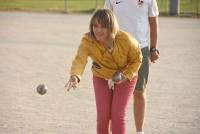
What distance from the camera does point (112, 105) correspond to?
5.58 m

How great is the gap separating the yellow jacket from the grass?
79.3 ft

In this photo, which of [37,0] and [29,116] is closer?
[29,116]

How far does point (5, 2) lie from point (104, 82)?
31910 mm

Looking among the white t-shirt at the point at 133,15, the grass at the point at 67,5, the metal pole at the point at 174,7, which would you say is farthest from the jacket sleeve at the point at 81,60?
the grass at the point at 67,5

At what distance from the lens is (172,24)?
24.2 meters

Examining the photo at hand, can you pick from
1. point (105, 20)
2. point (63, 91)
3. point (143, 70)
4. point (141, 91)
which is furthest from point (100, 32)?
point (63, 91)

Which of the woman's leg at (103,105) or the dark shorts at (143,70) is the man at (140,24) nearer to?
the dark shorts at (143,70)

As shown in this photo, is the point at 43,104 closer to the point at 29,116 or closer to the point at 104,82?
the point at 29,116

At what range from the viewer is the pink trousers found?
5523 millimetres

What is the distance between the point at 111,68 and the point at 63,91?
4.14m

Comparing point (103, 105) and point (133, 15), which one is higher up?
point (133, 15)

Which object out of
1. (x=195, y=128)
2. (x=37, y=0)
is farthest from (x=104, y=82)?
(x=37, y=0)

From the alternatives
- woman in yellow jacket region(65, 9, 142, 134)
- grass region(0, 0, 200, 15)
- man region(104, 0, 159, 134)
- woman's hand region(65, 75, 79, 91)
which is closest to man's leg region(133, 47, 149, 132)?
man region(104, 0, 159, 134)

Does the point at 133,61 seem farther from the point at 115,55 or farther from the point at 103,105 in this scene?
the point at 103,105
